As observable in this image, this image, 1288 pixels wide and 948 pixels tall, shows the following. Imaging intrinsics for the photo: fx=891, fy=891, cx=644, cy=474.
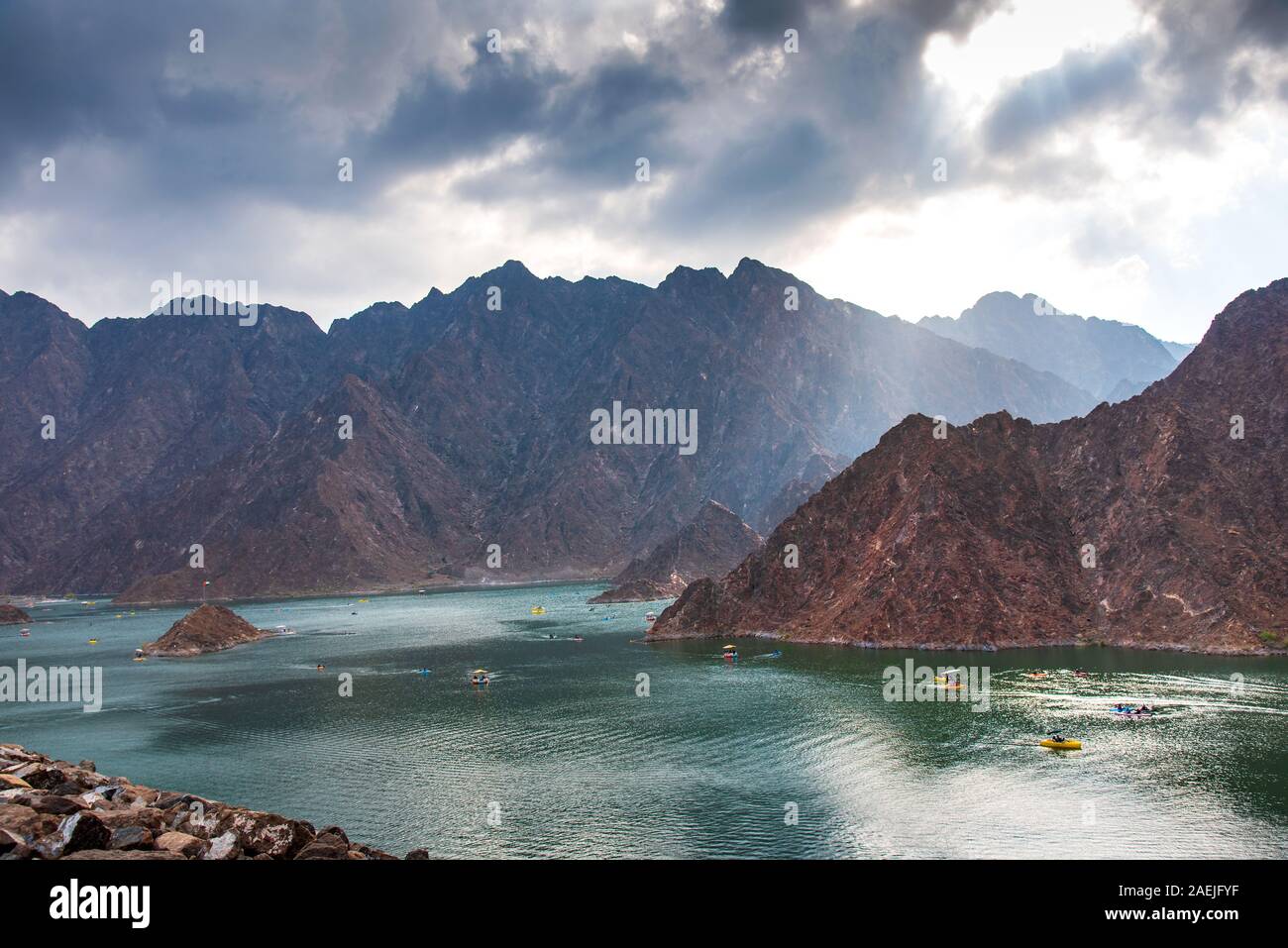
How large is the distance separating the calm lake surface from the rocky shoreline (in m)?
18.3

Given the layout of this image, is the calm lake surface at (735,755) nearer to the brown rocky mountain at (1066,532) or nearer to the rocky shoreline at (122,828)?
the brown rocky mountain at (1066,532)

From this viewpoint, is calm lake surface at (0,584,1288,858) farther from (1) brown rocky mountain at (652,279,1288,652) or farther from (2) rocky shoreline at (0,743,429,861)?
(2) rocky shoreline at (0,743,429,861)

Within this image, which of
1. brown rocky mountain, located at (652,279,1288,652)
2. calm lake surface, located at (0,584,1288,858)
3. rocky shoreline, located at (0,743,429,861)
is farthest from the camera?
brown rocky mountain, located at (652,279,1288,652)

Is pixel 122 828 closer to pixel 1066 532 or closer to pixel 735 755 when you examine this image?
pixel 735 755

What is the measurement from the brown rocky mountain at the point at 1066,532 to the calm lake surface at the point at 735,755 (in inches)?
415

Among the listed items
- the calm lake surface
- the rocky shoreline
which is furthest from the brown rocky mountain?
the rocky shoreline

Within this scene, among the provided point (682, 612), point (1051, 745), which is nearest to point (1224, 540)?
point (1051, 745)

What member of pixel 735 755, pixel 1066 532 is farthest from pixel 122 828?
pixel 1066 532

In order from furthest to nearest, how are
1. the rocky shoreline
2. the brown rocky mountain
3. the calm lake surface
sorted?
the brown rocky mountain, the calm lake surface, the rocky shoreline

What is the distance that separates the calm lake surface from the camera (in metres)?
60.8

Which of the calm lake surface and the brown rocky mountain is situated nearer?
the calm lake surface

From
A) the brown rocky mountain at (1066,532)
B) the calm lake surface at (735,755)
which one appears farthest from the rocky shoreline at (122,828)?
the brown rocky mountain at (1066,532)
